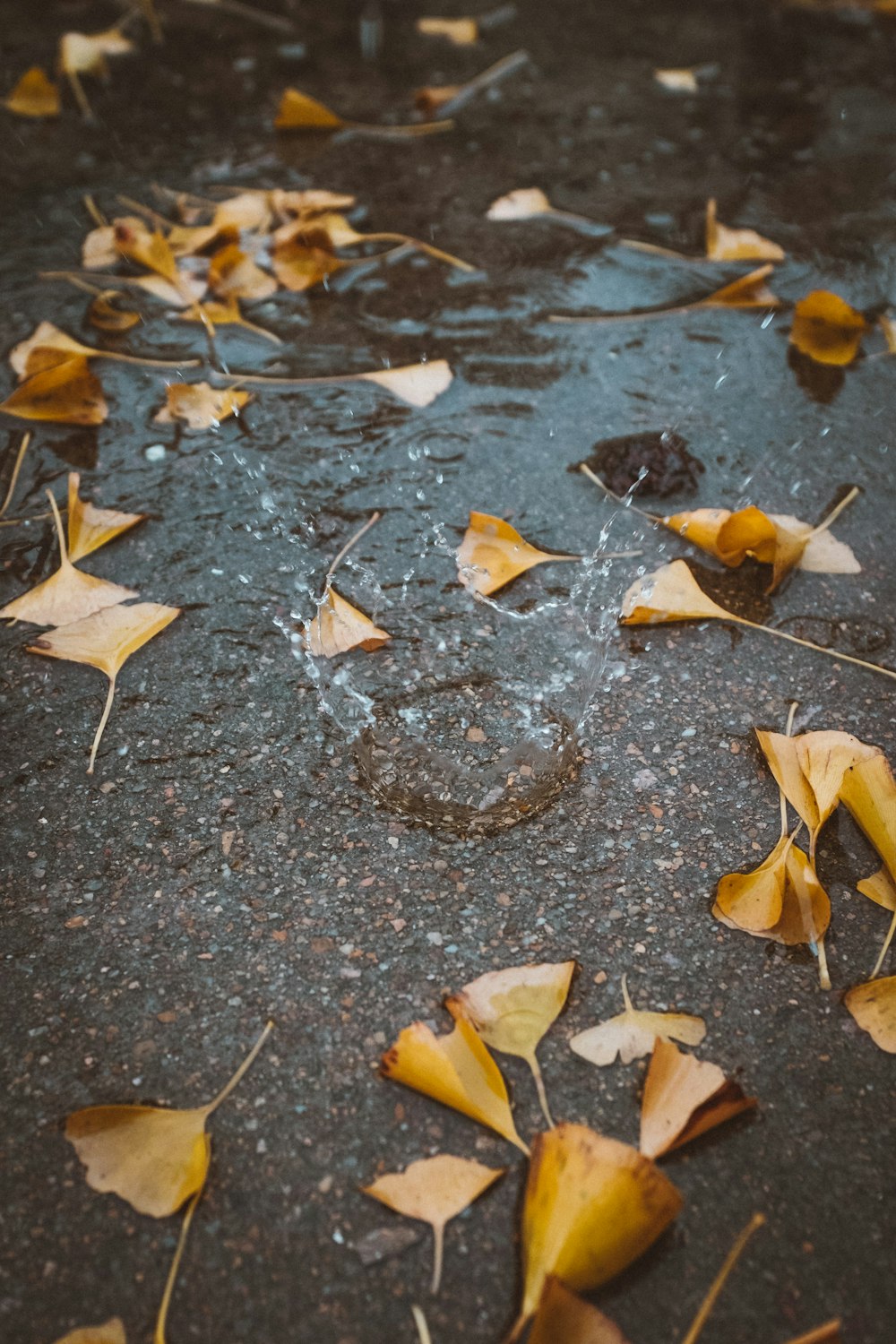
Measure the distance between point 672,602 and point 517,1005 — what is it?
0.56m

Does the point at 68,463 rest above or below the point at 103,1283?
above

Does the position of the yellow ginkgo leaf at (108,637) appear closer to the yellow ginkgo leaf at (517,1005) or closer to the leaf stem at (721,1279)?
the yellow ginkgo leaf at (517,1005)

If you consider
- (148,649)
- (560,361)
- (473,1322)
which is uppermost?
(560,361)

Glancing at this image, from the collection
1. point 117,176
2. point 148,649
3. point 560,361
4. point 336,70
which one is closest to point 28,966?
point 148,649

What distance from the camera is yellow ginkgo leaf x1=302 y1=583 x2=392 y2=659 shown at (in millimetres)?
1184

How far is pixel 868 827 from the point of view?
0.99 meters

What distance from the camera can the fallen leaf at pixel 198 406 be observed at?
1.48 metres

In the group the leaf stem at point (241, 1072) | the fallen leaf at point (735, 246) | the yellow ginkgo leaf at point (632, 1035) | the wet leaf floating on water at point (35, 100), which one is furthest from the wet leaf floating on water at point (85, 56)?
the yellow ginkgo leaf at point (632, 1035)

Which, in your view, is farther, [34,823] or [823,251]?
[823,251]

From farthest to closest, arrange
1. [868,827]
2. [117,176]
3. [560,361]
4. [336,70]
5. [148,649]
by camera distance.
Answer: [336,70] < [117,176] < [560,361] < [148,649] < [868,827]

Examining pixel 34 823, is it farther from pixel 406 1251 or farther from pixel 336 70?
pixel 336 70

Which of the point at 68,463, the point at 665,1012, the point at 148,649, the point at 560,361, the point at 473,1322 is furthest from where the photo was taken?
the point at 560,361

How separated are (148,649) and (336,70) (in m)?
1.87

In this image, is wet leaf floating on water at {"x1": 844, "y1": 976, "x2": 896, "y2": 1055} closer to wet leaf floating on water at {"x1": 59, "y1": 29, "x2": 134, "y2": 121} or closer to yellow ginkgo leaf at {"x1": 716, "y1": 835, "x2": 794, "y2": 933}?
yellow ginkgo leaf at {"x1": 716, "y1": 835, "x2": 794, "y2": 933}
